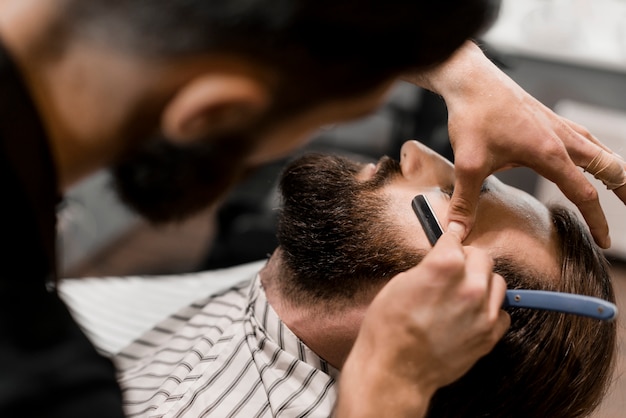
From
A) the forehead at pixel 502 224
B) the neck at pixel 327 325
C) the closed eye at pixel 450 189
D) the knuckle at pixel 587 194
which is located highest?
the knuckle at pixel 587 194

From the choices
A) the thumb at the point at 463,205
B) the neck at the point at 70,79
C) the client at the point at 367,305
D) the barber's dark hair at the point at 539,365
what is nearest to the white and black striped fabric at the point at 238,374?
the client at the point at 367,305

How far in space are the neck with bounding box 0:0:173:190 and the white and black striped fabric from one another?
56 centimetres

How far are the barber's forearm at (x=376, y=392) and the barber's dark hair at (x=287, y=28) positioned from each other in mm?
361

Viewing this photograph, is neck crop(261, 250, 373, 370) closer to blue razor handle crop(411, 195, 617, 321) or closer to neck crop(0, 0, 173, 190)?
blue razor handle crop(411, 195, 617, 321)

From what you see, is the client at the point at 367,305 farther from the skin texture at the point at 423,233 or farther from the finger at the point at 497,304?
the finger at the point at 497,304

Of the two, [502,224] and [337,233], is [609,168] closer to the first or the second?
[502,224]

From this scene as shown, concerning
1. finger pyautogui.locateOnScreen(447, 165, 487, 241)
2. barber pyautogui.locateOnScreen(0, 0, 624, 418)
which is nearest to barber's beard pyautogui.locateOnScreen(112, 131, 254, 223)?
barber pyautogui.locateOnScreen(0, 0, 624, 418)

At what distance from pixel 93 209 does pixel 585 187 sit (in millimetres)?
1882

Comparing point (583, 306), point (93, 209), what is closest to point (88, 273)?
point (93, 209)

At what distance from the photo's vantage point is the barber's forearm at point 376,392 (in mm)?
728

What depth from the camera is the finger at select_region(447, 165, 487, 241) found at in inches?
35.0

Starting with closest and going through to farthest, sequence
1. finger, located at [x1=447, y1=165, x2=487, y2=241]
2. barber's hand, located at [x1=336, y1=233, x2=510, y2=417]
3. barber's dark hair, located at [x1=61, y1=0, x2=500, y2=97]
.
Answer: barber's dark hair, located at [x1=61, y1=0, x2=500, y2=97], barber's hand, located at [x1=336, y1=233, x2=510, y2=417], finger, located at [x1=447, y1=165, x2=487, y2=241]

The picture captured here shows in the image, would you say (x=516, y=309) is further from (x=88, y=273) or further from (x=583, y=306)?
(x=88, y=273)

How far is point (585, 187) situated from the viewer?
2.96ft
